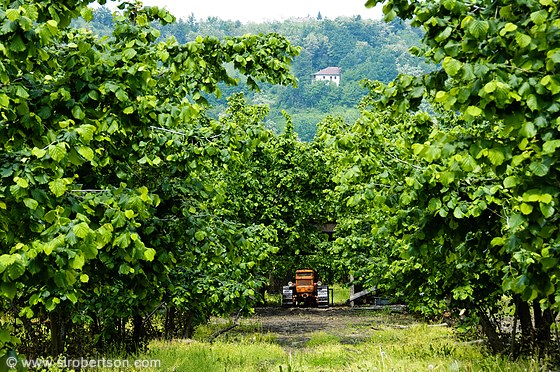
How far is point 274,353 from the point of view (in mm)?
15922

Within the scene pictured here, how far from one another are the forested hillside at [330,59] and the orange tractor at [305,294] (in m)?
62.1

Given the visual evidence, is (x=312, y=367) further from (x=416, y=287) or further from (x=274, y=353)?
(x=416, y=287)

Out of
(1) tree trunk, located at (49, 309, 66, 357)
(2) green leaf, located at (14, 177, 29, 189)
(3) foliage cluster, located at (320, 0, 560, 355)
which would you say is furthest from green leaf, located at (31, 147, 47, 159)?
(1) tree trunk, located at (49, 309, 66, 357)

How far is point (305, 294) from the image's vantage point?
35.2 m

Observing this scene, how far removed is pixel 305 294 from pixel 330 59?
13962 centimetres

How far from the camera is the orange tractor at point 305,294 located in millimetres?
34969

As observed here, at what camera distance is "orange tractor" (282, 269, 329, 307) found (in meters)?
35.0

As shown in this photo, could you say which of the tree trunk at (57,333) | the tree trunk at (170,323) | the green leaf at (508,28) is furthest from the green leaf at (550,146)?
the tree trunk at (170,323)

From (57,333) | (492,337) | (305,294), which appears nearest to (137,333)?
(57,333)

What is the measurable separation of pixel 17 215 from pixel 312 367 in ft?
33.8

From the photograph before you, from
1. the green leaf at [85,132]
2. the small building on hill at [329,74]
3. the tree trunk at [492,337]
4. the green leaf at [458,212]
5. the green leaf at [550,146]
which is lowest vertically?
the tree trunk at [492,337]

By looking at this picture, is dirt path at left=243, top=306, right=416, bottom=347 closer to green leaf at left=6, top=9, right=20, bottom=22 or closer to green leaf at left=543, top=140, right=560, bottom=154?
green leaf at left=543, top=140, right=560, bottom=154

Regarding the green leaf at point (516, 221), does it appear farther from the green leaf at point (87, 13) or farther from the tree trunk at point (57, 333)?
the tree trunk at point (57, 333)

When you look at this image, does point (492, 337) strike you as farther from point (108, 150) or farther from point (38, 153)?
point (38, 153)
